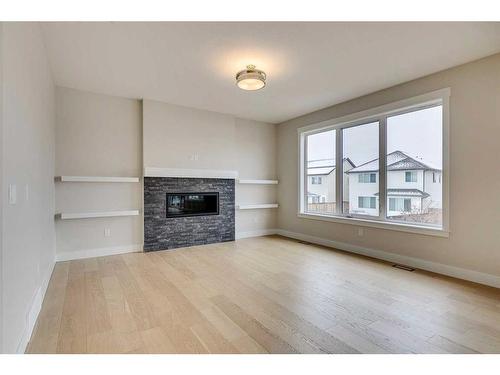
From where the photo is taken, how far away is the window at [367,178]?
14.0ft

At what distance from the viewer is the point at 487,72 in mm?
2988

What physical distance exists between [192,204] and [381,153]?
345 centimetres

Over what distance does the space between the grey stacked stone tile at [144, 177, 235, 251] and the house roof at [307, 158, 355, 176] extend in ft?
5.46

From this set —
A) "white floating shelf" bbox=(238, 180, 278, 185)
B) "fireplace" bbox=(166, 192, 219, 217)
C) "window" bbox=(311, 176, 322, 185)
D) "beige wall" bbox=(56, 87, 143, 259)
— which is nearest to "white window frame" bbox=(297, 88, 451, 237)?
"window" bbox=(311, 176, 322, 185)

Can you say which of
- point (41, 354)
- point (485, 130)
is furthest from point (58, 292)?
point (485, 130)

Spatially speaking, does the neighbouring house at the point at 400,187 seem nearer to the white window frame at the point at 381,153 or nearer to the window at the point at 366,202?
the window at the point at 366,202

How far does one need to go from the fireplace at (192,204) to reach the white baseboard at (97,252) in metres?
0.82

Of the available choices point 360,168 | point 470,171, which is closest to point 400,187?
point 360,168

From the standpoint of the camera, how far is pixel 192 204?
200 inches

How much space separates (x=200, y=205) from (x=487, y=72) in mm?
4619

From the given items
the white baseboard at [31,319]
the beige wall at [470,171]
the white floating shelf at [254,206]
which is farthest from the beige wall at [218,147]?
the beige wall at [470,171]

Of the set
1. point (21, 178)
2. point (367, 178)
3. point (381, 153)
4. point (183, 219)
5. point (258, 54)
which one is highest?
point (258, 54)

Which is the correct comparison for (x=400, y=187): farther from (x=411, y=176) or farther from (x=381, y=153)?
(x=381, y=153)

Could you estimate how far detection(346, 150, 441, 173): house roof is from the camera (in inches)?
143
